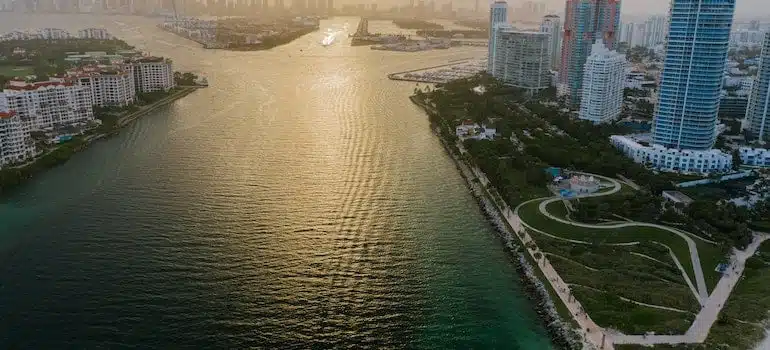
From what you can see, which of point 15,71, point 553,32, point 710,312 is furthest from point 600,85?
point 15,71

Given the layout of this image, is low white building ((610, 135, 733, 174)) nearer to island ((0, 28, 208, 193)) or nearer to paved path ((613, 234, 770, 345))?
paved path ((613, 234, 770, 345))

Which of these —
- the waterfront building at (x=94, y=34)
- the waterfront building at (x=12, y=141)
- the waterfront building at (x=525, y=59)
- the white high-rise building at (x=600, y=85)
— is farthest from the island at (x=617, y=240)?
the waterfront building at (x=94, y=34)

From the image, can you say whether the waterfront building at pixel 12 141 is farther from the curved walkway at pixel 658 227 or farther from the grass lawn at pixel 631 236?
the curved walkway at pixel 658 227

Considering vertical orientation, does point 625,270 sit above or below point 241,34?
below

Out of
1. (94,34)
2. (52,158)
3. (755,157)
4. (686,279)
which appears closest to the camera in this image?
(686,279)

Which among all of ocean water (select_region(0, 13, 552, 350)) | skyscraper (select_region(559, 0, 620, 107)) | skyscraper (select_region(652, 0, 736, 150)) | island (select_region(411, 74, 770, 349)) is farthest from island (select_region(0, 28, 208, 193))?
skyscraper (select_region(652, 0, 736, 150))

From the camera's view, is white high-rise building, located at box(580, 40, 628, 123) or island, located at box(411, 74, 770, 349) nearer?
island, located at box(411, 74, 770, 349)

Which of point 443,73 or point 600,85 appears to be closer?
point 600,85

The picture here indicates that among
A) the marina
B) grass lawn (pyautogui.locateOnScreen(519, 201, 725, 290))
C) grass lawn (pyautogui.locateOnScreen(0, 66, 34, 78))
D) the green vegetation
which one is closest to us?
grass lawn (pyautogui.locateOnScreen(519, 201, 725, 290))

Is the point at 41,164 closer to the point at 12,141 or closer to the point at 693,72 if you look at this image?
the point at 12,141
